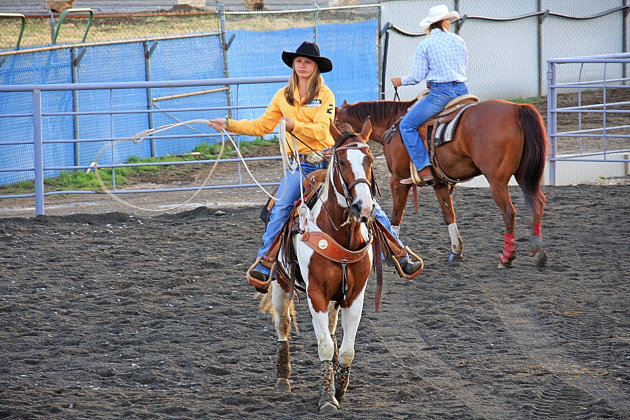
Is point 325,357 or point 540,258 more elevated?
point 540,258

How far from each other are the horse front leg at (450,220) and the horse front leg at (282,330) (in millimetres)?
3136

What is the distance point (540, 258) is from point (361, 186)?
12.5 feet

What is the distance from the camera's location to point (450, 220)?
7.72 meters

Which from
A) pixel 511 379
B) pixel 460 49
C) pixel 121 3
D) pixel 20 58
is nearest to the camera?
pixel 511 379

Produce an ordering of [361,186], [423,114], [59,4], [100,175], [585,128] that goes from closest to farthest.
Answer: [361,186], [423,114], [100,175], [585,128], [59,4]

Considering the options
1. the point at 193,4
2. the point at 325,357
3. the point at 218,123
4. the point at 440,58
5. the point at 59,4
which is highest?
the point at 193,4

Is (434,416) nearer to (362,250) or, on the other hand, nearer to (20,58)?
(362,250)

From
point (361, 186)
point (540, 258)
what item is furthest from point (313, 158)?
point (540, 258)

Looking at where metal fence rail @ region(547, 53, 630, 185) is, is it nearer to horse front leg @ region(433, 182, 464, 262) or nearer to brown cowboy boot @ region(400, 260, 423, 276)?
horse front leg @ region(433, 182, 464, 262)

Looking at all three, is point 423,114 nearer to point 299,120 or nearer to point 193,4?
point 299,120

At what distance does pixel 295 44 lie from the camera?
597 inches

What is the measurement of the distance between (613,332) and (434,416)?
1975 mm

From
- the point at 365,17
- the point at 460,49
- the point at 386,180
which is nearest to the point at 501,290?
the point at 460,49

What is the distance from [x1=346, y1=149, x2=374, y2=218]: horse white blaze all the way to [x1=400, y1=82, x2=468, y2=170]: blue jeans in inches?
154
